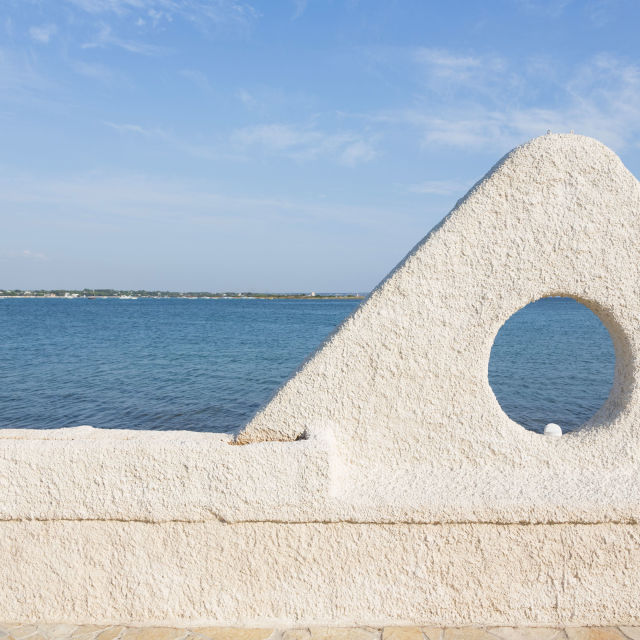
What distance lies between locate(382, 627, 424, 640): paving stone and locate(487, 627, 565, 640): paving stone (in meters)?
0.41

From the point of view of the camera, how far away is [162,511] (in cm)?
271

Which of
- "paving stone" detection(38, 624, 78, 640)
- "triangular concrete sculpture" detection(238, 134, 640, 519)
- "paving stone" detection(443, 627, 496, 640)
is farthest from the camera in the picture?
"triangular concrete sculpture" detection(238, 134, 640, 519)

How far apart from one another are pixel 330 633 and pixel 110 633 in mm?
1292

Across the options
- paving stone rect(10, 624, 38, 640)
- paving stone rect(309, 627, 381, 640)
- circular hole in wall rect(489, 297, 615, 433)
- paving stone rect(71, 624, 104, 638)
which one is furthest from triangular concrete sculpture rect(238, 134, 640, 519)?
circular hole in wall rect(489, 297, 615, 433)

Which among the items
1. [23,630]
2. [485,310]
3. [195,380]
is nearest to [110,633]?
[23,630]

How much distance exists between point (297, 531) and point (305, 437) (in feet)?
1.77

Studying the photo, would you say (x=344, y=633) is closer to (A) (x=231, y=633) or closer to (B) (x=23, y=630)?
(A) (x=231, y=633)

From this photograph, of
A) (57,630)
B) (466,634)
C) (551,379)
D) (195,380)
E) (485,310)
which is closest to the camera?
(466,634)

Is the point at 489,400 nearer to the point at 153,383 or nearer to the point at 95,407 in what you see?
the point at 95,407

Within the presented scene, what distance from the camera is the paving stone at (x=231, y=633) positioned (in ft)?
8.73

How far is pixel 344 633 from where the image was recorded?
2.66m

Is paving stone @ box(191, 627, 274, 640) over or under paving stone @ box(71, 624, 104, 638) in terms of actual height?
over

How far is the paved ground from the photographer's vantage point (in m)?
2.63

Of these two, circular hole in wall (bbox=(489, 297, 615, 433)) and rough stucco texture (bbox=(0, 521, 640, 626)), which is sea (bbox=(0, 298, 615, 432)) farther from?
rough stucco texture (bbox=(0, 521, 640, 626))
